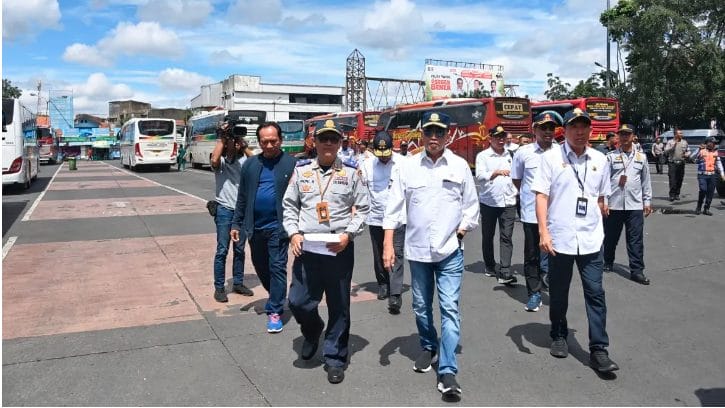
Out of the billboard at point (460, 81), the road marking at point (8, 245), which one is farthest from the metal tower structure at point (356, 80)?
the road marking at point (8, 245)

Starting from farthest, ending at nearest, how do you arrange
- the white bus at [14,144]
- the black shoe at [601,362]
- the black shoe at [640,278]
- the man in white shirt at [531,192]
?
the white bus at [14,144]
the black shoe at [640,278]
the man in white shirt at [531,192]
the black shoe at [601,362]

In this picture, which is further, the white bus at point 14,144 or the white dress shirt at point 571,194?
the white bus at point 14,144

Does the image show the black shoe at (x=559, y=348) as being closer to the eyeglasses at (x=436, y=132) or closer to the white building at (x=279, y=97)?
the eyeglasses at (x=436, y=132)

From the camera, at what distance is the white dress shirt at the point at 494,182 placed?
22.5ft

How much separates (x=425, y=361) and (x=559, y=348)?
1.09 m

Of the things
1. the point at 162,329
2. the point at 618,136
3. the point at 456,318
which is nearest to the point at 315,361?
the point at 456,318

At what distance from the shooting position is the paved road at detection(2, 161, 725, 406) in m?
3.81

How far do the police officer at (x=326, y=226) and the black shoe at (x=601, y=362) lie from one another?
175 cm

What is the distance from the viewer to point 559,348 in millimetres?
4484

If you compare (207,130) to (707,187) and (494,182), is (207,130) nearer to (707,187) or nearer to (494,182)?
(707,187)

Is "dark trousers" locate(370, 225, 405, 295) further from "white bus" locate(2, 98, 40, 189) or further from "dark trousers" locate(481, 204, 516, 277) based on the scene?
"white bus" locate(2, 98, 40, 189)

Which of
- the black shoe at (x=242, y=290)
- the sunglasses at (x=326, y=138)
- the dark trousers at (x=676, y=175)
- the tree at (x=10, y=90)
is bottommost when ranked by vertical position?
the black shoe at (x=242, y=290)

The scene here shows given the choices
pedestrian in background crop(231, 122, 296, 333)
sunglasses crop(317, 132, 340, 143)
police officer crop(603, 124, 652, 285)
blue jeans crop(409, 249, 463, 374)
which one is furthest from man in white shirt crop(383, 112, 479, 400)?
police officer crop(603, 124, 652, 285)

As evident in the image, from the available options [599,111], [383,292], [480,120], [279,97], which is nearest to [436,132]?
[383,292]
